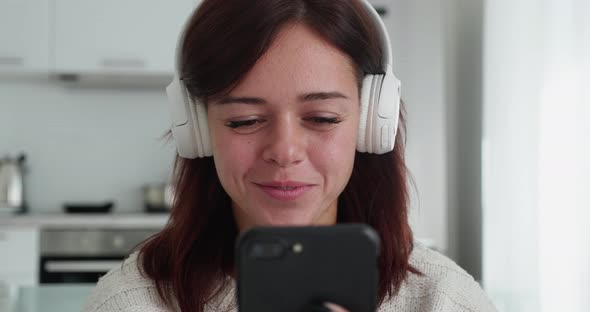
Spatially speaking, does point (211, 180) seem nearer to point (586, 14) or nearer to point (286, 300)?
point (286, 300)

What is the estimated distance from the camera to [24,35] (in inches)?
138

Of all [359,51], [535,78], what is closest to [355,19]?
[359,51]

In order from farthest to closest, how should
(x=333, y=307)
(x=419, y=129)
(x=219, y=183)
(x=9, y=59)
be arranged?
1. (x=419, y=129)
2. (x=9, y=59)
3. (x=219, y=183)
4. (x=333, y=307)

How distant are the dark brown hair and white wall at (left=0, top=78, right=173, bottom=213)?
2.97 m

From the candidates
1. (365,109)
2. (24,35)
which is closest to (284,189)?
(365,109)

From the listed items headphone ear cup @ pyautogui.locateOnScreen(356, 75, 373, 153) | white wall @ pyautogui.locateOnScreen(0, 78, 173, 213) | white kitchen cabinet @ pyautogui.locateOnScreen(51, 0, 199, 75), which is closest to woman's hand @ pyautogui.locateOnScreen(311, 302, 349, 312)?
headphone ear cup @ pyautogui.locateOnScreen(356, 75, 373, 153)

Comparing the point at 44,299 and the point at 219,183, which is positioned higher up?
the point at 219,183

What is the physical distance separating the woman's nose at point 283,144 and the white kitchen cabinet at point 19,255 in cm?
273

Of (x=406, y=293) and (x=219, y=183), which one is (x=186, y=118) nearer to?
(x=219, y=183)

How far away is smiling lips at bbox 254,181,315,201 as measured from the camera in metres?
0.74

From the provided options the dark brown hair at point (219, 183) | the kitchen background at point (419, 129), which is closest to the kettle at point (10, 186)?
the kitchen background at point (419, 129)

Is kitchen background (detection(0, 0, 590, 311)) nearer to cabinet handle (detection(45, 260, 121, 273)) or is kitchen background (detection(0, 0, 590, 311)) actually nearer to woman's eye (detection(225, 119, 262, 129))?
cabinet handle (detection(45, 260, 121, 273))

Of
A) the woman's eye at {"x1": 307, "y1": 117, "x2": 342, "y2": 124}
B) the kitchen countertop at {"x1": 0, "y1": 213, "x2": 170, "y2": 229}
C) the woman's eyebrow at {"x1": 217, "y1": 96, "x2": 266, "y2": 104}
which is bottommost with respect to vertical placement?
the kitchen countertop at {"x1": 0, "y1": 213, "x2": 170, "y2": 229}

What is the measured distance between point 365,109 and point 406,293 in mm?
233
